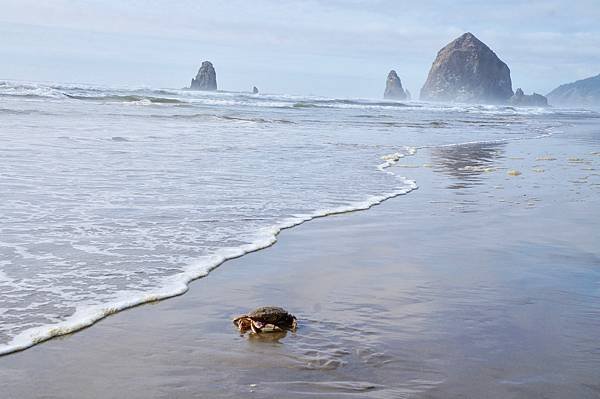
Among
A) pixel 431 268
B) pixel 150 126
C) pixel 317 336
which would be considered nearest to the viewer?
pixel 317 336

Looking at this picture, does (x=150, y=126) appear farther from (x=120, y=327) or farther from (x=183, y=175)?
(x=120, y=327)

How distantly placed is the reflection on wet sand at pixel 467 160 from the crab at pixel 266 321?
761 cm

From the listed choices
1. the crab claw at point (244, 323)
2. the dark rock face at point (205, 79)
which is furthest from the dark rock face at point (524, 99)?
the crab claw at point (244, 323)

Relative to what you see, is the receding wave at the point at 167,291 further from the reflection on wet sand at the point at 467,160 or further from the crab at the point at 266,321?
the reflection on wet sand at the point at 467,160

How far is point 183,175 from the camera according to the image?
1136cm

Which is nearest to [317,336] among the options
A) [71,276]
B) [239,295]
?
[239,295]

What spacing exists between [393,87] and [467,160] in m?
152

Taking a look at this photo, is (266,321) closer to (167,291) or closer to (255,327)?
(255,327)

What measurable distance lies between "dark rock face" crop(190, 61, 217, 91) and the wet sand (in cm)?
9938

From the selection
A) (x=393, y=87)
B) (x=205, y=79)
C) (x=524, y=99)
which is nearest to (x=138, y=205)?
(x=205, y=79)

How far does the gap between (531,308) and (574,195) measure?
21.6 ft

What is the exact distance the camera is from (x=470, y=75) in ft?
495

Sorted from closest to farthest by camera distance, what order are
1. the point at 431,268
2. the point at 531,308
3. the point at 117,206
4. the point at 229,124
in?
the point at 531,308
the point at 431,268
the point at 117,206
the point at 229,124

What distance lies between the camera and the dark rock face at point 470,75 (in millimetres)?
150125
